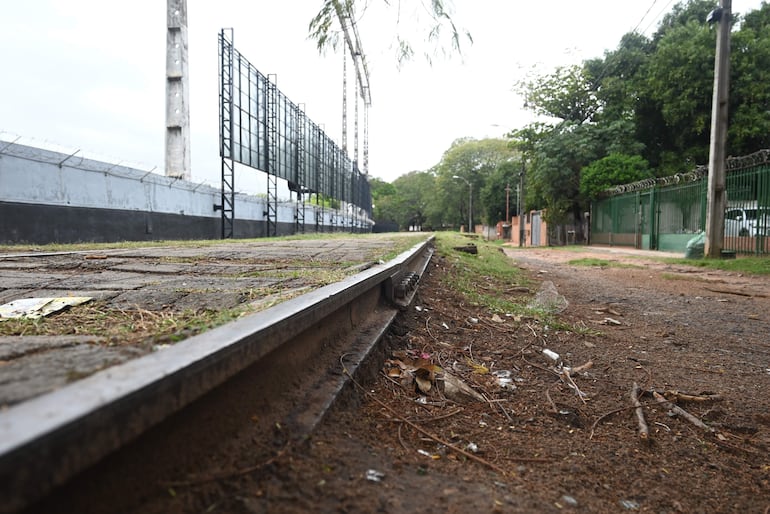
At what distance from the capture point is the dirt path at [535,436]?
1252mm

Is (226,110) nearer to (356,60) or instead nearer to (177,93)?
(177,93)

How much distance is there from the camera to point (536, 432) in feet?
6.83

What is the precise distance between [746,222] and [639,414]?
1145 cm

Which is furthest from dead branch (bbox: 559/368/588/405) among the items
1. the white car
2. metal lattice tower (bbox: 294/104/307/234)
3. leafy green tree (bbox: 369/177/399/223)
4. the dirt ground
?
leafy green tree (bbox: 369/177/399/223)

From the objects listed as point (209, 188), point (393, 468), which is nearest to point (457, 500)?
point (393, 468)

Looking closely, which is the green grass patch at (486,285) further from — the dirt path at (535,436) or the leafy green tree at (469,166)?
the leafy green tree at (469,166)

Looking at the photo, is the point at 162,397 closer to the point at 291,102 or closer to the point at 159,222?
the point at 159,222

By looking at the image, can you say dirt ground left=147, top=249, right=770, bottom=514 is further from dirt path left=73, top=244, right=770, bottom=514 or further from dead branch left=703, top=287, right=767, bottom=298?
dead branch left=703, top=287, right=767, bottom=298

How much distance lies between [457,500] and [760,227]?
41.1 ft

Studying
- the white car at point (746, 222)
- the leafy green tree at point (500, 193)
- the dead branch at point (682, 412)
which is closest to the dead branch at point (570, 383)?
the dead branch at point (682, 412)

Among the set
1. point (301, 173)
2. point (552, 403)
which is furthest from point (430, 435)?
point (301, 173)

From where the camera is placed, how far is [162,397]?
942 mm

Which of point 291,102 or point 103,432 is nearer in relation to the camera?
point 103,432

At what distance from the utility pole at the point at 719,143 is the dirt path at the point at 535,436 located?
759 cm
